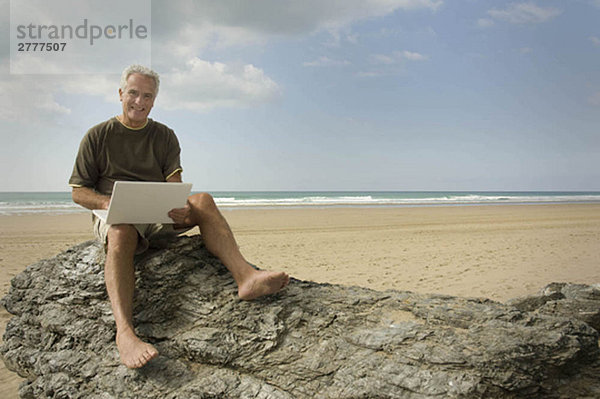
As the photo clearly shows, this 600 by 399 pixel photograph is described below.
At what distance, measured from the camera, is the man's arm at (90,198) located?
130 inches

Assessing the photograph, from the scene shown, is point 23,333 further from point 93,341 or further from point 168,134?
A: point 168,134

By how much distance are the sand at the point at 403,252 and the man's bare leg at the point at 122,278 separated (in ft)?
6.54

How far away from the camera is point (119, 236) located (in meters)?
3.06

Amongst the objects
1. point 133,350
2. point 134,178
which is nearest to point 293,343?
point 133,350

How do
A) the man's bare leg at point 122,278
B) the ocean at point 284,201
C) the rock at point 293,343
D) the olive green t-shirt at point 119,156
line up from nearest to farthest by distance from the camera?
the rock at point 293,343 < the man's bare leg at point 122,278 < the olive green t-shirt at point 119,156 < the ocean at point 284,201

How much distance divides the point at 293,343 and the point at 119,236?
1.51 meters

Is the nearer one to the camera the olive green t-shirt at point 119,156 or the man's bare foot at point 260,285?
the man's bare foot at point 260,285

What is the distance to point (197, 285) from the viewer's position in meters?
3.26

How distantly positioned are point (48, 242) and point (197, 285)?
11.5 metres

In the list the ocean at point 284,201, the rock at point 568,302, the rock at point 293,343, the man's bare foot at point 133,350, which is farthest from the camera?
the ocean at point 284,201

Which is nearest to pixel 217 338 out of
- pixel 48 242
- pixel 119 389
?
pixel 119 389

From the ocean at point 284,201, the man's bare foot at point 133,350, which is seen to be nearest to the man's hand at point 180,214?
the man's bare foot at point 133,350

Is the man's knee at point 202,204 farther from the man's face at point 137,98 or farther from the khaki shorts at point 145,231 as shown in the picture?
the man's face at point 137,98

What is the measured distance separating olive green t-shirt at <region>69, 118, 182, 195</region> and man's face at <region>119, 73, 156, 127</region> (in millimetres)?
125
